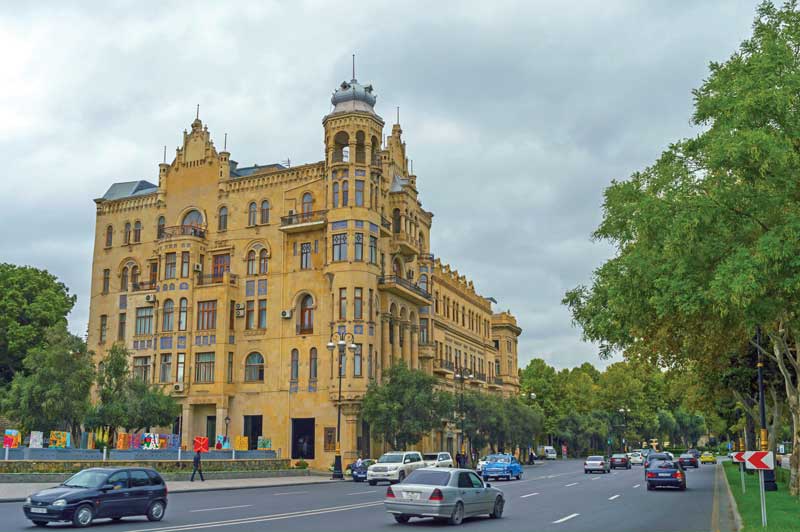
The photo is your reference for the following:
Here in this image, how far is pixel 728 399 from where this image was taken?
4962 centimetres

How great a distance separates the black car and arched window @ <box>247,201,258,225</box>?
4437cm

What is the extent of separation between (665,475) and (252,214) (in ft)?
133

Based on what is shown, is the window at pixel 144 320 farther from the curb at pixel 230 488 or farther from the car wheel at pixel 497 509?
the car wheel at pixel 497 509

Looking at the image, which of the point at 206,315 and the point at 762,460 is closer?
the point at 762,460

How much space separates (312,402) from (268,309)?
8.32 m

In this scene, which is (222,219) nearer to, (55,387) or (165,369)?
(165,369)

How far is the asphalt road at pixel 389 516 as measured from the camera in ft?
60.2

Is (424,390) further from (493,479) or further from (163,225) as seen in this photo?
(163,225)

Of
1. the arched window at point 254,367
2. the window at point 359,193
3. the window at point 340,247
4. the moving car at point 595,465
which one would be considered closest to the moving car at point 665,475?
the moving car at point 595,465

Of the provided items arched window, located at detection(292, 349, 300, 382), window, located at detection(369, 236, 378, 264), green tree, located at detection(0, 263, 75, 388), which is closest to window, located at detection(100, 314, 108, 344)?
green tree, located at detection(0, 263, 75, 388)

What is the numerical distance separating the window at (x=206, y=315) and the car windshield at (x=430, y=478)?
4504cm

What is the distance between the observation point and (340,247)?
58.9m

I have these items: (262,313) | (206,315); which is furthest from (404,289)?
(206,315)

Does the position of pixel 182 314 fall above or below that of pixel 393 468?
above
